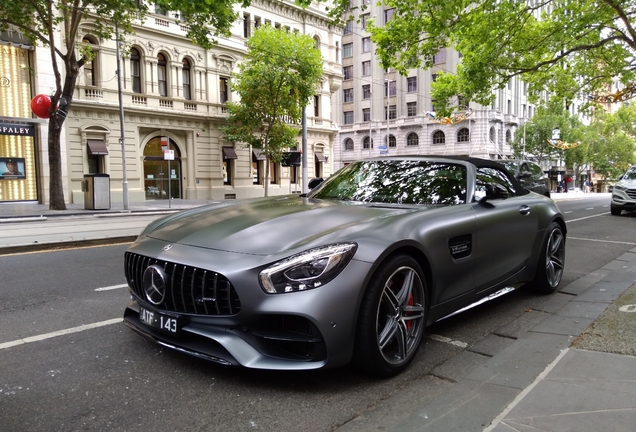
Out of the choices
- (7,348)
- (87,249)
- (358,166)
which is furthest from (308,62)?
(7,348)

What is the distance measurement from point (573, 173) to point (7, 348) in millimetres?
84250

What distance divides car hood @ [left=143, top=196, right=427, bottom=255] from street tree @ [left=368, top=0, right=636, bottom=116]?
445 inches

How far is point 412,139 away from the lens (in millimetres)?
58875

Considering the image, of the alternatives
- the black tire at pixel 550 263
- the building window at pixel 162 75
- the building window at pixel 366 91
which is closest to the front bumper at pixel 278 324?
the black tire at pixel 550 263

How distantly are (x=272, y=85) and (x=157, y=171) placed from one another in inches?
342

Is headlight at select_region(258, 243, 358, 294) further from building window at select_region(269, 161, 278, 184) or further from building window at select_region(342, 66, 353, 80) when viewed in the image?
building window at select_region(342, 66, 353, 80)

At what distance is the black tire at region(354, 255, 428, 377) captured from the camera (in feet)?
8.79

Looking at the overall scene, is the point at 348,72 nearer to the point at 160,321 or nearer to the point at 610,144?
the point at 610,144

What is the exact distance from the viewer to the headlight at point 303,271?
8.24 feet

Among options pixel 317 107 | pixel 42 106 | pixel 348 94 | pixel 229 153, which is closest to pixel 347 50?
pixel 348 94

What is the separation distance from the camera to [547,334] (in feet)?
11.9

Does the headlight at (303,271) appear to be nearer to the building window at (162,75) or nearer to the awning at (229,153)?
the building window at (162,75)

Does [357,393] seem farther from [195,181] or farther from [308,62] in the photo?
[195,181]

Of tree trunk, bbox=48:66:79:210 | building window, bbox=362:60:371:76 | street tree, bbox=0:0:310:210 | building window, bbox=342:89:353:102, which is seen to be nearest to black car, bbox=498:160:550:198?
street tree, bbox=0:0:310:210
